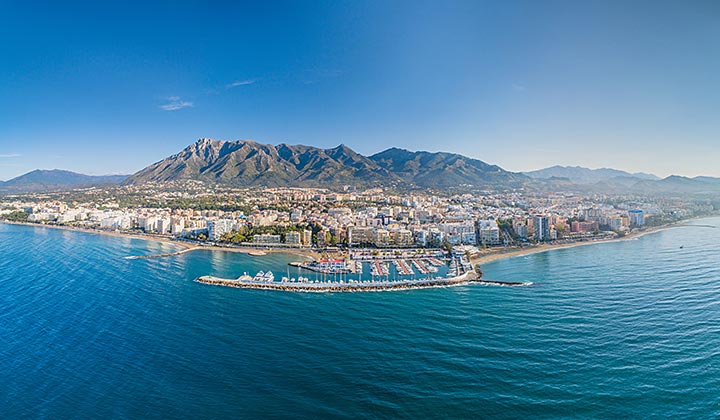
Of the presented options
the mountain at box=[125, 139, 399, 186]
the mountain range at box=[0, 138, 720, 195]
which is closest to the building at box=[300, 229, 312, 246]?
the mountain range at box=[0, 138, 720, 195]

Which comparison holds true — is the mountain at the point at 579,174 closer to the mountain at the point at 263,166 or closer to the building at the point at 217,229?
the mountain at the point at 263,166

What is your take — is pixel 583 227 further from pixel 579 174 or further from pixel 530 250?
pixel 579 174

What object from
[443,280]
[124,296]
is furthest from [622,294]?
[124,296]

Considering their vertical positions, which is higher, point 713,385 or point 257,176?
point 257,176

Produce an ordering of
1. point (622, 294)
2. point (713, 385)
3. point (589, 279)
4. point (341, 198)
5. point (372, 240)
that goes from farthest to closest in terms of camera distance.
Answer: point (341, 198), point (372, 240), point (589, 279), point (622, 294), point (713, 385)

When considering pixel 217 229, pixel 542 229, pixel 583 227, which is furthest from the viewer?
pixel 583 227

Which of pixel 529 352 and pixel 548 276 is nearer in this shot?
pixel 529 352

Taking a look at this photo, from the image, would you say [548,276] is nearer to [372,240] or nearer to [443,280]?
[443,280]

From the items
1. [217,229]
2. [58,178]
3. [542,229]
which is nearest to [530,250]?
[542,229]

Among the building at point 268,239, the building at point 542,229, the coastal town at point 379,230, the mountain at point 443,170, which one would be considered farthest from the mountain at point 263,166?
the building at point 542,229
